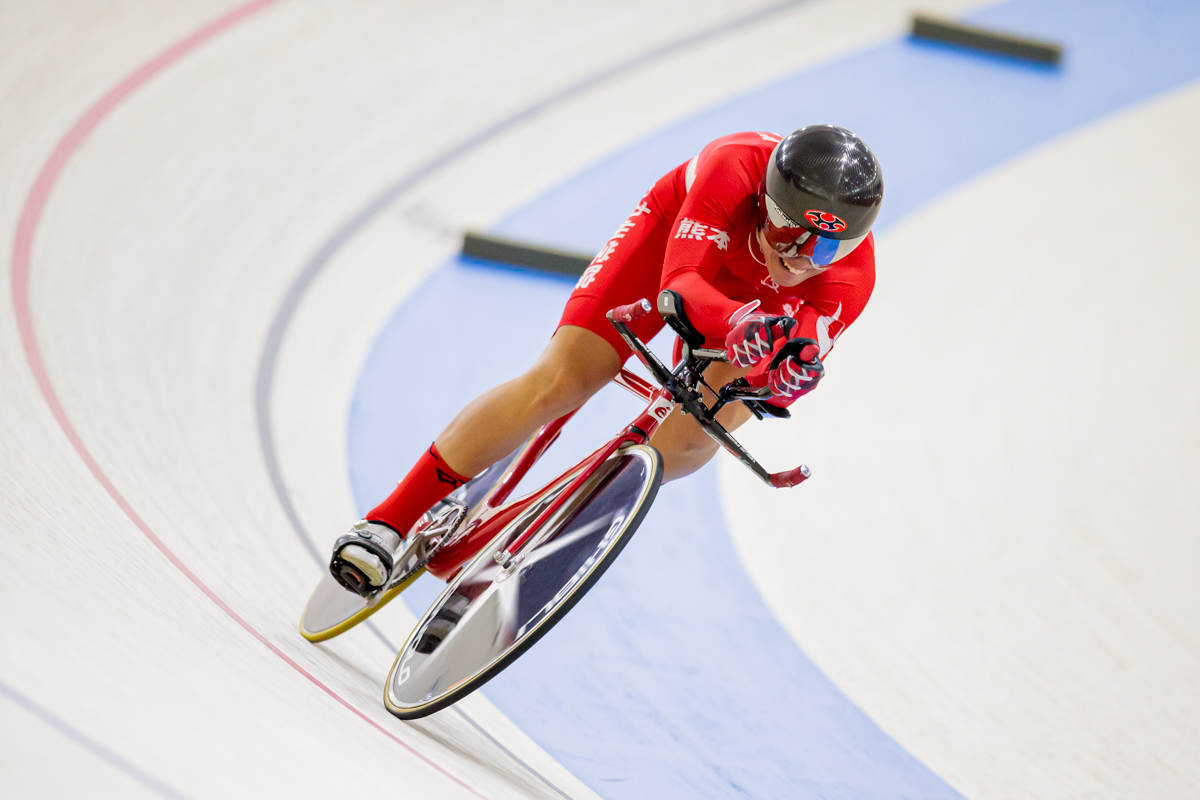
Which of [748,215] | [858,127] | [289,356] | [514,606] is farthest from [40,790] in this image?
[858,127]

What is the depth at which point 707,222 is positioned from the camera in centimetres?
243

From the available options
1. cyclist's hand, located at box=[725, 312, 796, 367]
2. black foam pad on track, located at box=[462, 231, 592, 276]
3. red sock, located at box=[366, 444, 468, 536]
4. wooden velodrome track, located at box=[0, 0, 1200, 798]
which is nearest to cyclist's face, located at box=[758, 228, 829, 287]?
cyclist's hand, located at box=[725, 312, 796, 367]

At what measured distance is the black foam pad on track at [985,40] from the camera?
765 cm

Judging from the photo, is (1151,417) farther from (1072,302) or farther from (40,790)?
(40,790)

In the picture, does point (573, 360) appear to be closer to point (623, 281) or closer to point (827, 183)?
point (623, 281)

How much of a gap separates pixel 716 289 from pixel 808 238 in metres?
0.23

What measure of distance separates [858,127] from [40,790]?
607cm

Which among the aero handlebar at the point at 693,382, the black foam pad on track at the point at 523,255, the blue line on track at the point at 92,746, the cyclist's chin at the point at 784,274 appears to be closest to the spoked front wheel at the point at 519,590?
the aero handlebar at the point at 693,382

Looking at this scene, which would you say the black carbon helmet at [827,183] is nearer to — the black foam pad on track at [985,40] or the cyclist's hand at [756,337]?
the cyclist's hand at [756,337]

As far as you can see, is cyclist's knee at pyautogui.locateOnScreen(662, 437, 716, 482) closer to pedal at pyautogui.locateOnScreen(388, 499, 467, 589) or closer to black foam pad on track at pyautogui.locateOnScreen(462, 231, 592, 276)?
pedal at pyautogui.locateOnScreen(388, 499, 467, 589)

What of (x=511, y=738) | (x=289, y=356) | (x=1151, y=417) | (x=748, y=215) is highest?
(x=748, y=215)

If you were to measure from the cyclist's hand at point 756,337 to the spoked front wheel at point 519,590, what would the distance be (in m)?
0.30

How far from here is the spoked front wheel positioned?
2.20 meters

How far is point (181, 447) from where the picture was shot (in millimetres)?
3475
